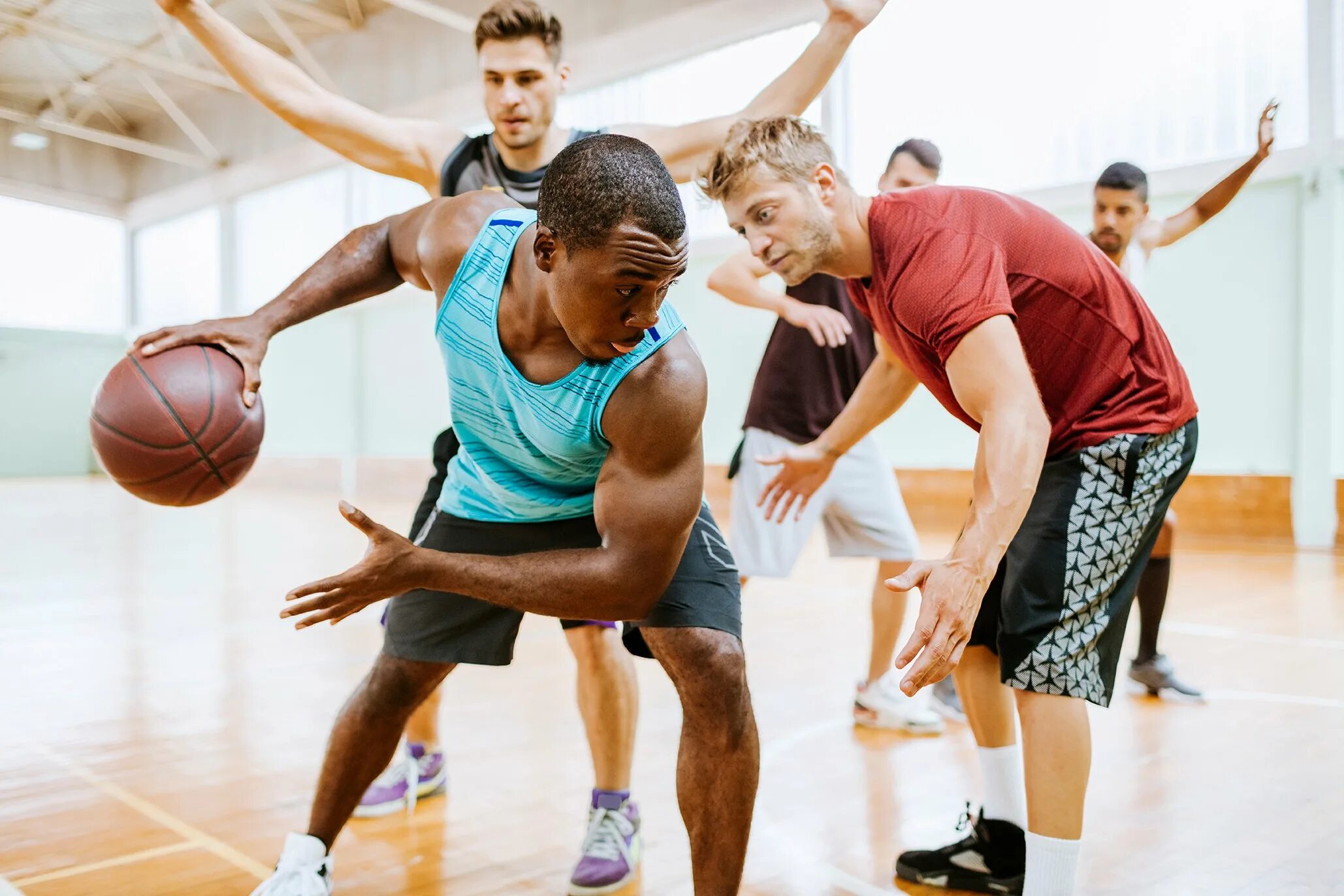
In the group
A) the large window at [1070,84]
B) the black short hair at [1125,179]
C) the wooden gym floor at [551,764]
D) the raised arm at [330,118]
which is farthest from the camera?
the large window at [1070,84]

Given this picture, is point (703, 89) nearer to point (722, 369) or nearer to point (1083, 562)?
point (722, 369)

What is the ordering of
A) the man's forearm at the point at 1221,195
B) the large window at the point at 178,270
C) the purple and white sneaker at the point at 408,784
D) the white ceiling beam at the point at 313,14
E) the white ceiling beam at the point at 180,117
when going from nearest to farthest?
the purple and white sneaker at the point at 408,784, the man's forearm at the point at 1221,195, the white ceiling beam at the point at 313,14, the white ceiling beam at the point at 180,117, the large window at the point at 178,270

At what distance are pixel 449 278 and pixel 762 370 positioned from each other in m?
2.18

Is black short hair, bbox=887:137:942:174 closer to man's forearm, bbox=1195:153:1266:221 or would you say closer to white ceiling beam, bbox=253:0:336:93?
man's forearm, bbox=1195:153:1266:221

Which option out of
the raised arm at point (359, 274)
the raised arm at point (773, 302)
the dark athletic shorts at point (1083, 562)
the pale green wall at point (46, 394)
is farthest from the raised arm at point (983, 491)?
the pale green wall at point (46, 394)

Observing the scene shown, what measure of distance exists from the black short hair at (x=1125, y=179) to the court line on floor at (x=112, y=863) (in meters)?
3.55

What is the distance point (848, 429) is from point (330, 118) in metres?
1.63

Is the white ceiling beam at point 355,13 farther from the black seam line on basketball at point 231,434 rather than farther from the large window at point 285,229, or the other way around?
the black seam line on basketball at point 231,434

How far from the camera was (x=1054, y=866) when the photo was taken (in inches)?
78.9

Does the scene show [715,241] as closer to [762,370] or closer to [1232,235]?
[1232,235]

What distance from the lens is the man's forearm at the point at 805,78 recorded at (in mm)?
2881

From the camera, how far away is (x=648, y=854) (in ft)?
8.31

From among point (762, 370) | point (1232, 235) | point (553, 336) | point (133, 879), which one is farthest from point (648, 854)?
point (1232, 235)

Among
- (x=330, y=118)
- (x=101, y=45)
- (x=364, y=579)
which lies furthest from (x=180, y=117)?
(x=364, y=579)
